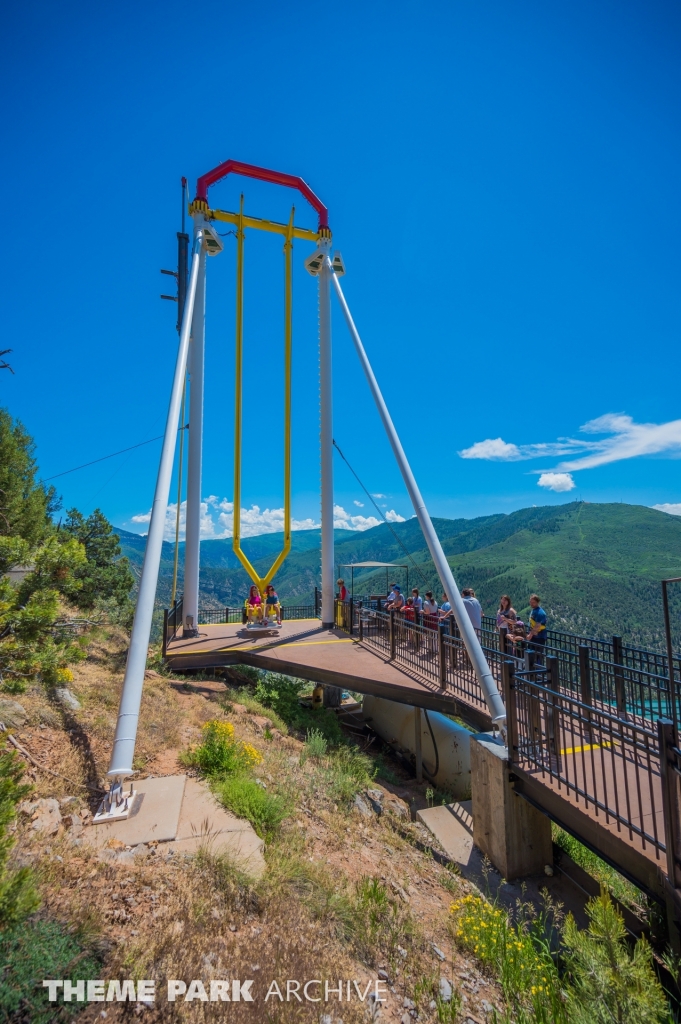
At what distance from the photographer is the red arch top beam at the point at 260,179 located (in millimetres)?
12383

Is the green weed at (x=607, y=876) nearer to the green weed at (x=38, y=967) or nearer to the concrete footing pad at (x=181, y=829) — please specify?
the concrete footing pad at (x=181, y=829)

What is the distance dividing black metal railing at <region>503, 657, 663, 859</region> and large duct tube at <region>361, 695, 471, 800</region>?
3.37 meters

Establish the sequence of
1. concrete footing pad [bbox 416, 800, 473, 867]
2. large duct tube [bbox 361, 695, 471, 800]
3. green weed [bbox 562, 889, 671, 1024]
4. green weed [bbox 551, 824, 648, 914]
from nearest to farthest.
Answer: green weed [bbox 562, 889, 671, 1024], green weed [bbox 551, 824, 648, 914], concrete footing pad [bbox 416, 800, 473, 867], large duct tube [bbox 361, 695, 471, 800]

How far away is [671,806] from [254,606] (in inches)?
432

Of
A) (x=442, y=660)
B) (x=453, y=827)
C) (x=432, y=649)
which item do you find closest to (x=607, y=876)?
(x=453, y=827)

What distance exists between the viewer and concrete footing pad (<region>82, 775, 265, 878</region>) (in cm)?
406

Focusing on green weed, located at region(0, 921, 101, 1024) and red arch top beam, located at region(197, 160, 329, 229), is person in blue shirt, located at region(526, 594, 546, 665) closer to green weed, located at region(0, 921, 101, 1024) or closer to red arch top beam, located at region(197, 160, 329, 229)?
green weed, located at region(0, 921, 101, 1024)

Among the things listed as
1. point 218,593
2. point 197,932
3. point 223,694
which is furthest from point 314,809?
point 218,593

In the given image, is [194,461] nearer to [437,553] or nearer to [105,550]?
[437,553]

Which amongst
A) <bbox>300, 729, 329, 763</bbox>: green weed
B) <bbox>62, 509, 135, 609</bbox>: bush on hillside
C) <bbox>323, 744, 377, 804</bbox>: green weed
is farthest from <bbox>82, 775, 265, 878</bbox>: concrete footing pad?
<bbox>62, 509, 135, 609</bbox>: bush on hillside

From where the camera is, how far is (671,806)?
144 inches

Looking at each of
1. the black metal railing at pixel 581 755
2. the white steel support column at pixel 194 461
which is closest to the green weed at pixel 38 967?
the black metal railing at pixel 581 755

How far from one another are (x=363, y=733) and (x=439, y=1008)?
9145mm

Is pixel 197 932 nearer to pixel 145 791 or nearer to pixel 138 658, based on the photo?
pixel 145 791
